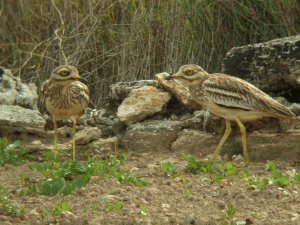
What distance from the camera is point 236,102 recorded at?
24.8ft

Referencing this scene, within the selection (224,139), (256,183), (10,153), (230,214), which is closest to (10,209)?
(230,214)

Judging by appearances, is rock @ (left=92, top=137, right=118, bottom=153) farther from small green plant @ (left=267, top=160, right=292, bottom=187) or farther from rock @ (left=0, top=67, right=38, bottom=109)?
small green plant @ (left=267, top=160, right=292, bottom=187)

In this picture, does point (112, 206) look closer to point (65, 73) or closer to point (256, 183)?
point (256, 183)

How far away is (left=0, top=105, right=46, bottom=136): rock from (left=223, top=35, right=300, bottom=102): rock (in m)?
1.98

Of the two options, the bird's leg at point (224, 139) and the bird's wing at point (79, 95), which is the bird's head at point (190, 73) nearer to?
the bird's leg at point (224, 139)

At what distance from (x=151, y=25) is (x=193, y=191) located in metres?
4.28

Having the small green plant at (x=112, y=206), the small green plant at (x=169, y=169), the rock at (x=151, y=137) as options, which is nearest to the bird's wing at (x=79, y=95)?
the rock at (x=151, y=137)

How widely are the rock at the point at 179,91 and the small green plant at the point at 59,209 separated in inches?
128

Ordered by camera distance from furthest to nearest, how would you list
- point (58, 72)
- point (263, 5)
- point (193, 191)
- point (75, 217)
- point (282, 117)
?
1. point (263, 5)
2. point (58, 72)
3. point (282, 117)
4. point (193, 191)
5. point (75, 217)

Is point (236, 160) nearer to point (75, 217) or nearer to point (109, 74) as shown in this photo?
point (75, 217)

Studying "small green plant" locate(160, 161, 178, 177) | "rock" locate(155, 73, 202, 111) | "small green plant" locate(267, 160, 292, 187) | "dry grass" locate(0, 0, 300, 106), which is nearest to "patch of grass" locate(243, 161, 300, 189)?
"small green plant" locate(267, 160, 292, 187)

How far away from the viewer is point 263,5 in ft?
31.9

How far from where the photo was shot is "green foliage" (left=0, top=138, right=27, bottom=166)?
7629 millimetres

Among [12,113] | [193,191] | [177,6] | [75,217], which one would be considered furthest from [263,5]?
[75,217]
